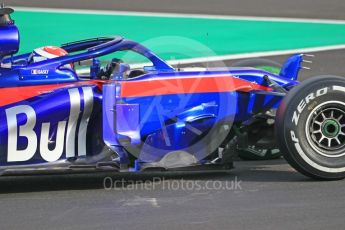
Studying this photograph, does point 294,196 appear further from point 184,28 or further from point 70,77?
point 184,28

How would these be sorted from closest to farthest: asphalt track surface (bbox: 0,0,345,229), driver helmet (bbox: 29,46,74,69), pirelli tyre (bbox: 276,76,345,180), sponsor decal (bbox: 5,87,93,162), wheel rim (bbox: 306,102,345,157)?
asphalt track surface (bbox: 0,0,345,229)
sponsor decal (bbox: 5,87,93,162)
pirelli tyre (bbox: 276,76,345,180)
wheel rim (bbox: 306,102,345,157)
driver helmet (bbox: 29,46,74,69)

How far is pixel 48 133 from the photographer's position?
6363 millimetres

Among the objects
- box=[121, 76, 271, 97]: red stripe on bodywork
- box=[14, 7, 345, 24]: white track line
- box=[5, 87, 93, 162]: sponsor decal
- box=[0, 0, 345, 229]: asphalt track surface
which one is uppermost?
box=[14, 7, 345, 24]: white track line

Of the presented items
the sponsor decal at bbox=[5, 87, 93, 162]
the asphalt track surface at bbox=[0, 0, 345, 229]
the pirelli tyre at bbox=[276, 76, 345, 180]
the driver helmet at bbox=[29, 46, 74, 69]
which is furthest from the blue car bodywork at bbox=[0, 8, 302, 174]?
the pirelli tyre at bbox=[276, 76, 345, 180]

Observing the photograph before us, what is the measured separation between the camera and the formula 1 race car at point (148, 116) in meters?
6.35

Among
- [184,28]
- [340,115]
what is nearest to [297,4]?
[184,28]

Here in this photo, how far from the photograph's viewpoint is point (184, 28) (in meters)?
14.3

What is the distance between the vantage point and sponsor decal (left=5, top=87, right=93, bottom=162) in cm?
628

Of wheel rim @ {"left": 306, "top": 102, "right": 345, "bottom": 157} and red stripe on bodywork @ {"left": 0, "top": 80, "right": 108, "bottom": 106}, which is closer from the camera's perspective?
red stripe on bodywork @ {"left": 0, "top": 80, "right": 108, "bottom": 106}

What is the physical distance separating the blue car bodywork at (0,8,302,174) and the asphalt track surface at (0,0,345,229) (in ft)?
0.91

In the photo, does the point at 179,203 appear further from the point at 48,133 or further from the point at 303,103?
the point at 303,103

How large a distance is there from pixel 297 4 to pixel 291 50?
15.3 feet

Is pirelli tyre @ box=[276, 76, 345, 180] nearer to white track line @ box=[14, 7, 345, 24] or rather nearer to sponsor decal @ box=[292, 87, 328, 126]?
sponsor decal @ box=[292, 87, 328, 126]

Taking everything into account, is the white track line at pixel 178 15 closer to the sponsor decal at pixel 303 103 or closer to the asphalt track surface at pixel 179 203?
the asphalt track surface at pixel 179 203
